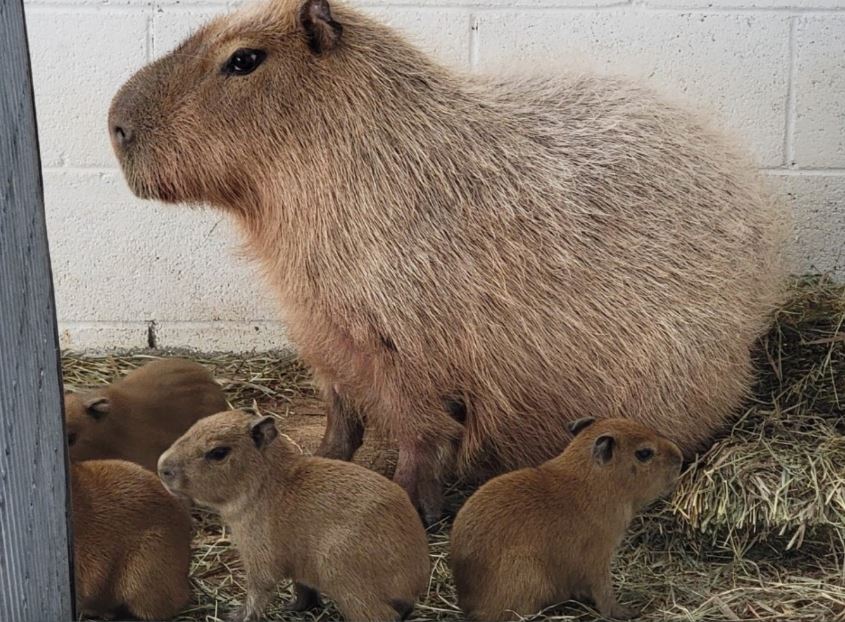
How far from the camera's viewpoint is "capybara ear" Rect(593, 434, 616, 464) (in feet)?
10.6

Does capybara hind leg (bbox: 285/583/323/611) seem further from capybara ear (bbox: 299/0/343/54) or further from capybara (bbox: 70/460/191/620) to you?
capybara ear (bbox: 299/0/343/54)

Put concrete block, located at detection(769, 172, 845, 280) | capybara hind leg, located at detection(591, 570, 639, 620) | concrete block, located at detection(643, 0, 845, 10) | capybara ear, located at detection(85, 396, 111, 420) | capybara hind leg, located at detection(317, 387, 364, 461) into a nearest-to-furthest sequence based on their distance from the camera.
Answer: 1. capybara hind leg, located at detection(591, 570, 639, 620)
2. capybara ear, located at detection(85, 396, 111, 420)
3. capybara hind leg, located at detection(317, 387, 364, 461)
4. concrete block, located at detection(643, 0, 845, 10)
5. concrete block, located at detection(769, 172, 845, 280)

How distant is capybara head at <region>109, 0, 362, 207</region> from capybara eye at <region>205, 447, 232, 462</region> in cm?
102

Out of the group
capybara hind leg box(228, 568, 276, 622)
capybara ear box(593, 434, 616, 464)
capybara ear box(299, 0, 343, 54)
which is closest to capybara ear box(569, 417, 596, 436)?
capybara ear box(593, 434, 616, 464)

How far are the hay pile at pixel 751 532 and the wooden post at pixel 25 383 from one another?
25.6 inches

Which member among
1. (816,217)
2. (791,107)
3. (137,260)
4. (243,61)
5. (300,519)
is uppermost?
(243,61)

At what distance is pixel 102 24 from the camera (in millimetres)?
5141

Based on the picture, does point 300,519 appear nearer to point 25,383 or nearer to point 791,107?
point 25,383

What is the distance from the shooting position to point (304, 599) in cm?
326

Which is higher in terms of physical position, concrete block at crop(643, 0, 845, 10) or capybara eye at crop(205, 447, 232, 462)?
Answer: concrete block at crop(643, 0, 845, 10)

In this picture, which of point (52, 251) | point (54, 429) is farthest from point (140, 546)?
point (52, 251)

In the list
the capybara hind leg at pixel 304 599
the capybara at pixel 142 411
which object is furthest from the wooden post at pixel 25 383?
the capybara at pixel 142 411

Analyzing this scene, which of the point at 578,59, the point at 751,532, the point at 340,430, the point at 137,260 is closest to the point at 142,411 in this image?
the point at 340,430

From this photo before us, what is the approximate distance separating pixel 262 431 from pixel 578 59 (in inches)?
97.4
